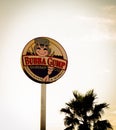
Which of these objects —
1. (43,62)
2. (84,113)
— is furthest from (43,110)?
(43,62)

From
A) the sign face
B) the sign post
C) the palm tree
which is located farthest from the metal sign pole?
the palm tree

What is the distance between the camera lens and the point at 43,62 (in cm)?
566

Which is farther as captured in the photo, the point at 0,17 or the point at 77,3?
the point at 77,3

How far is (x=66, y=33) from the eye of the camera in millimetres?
5746

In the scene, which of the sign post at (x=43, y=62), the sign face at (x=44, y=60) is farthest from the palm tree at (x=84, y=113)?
the sign face at (x=44, y=60)

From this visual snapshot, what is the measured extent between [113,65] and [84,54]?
0.63m

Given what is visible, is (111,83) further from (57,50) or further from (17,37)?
(17,37)

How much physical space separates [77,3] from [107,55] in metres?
1.16

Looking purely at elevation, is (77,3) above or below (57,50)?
above

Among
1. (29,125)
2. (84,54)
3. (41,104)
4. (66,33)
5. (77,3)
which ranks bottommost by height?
(29,125)

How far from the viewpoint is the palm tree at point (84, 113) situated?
5344mm

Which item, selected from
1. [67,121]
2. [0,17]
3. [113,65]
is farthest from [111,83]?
[0,17]

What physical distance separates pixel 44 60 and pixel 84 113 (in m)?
1.21

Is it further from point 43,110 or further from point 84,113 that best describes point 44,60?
point 84,113
